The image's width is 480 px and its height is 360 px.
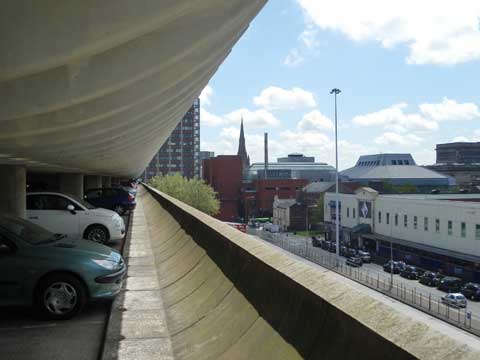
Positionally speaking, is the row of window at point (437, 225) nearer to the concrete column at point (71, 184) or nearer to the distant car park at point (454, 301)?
the distant car park at point (454, 301)

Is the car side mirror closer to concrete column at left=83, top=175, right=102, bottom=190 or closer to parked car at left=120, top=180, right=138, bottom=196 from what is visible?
parked car at left=120, top=180, right=138, bottom=196

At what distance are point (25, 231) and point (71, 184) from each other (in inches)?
585

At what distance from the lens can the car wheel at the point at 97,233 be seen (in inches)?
460

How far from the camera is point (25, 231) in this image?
662 cm

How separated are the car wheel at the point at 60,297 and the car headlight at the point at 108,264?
0.34m

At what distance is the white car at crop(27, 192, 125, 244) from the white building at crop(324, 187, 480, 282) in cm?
3853

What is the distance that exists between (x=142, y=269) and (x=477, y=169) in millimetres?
137395

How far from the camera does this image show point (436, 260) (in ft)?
157

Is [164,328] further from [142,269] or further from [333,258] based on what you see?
[333,258]

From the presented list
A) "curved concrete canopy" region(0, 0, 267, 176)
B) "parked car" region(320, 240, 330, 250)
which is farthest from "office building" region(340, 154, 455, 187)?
"curved concrete canopy" region(0, 0, 267, 176)

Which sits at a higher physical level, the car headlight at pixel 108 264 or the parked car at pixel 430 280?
the car headlight at pixel 108 264

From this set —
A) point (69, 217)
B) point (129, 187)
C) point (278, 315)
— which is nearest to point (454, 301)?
point (69, 217)

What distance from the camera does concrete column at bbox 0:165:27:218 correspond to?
11016mm

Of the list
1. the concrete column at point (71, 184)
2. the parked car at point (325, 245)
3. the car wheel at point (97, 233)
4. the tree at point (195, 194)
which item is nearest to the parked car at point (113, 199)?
the concrete column at point (71, 184)
